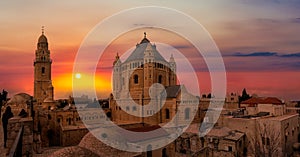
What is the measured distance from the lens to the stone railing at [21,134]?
12875mm

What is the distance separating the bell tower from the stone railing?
1089 inches

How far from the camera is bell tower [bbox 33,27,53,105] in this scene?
41.0 m

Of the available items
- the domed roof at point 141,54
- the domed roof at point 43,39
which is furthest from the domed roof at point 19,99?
the domed roof at point 43,39

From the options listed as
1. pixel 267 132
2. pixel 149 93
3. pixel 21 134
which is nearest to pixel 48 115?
pixel 149 93

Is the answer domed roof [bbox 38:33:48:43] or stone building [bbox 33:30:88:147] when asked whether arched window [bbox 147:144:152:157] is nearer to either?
stone building [bbox 33:30:88:147]

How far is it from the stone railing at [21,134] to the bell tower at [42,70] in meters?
27.7

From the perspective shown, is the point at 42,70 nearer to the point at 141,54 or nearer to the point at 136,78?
the point at 136,78

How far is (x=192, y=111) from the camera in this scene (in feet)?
94.4

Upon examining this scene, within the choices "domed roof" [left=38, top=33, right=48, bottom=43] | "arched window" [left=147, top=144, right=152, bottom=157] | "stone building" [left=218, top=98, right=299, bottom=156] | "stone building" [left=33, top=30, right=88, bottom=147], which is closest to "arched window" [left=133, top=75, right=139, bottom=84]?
"stone building" [left=33, top=30, right=88, bottom=147]

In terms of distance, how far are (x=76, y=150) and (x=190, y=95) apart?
19.9 metres

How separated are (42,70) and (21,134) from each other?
29.7 m

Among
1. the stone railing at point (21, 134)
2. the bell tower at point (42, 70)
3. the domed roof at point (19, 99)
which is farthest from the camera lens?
the bell tower at point (42, 70)

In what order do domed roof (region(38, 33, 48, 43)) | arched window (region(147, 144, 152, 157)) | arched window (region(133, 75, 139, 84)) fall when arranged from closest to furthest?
arched window (region(147, 144, 152, 157)) → arched window (region(133, 75, 139, 84)) → domed roof (region(38, 33, 48, 43))

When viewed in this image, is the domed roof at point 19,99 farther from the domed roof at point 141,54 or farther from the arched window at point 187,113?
the arched window at point 187,113
